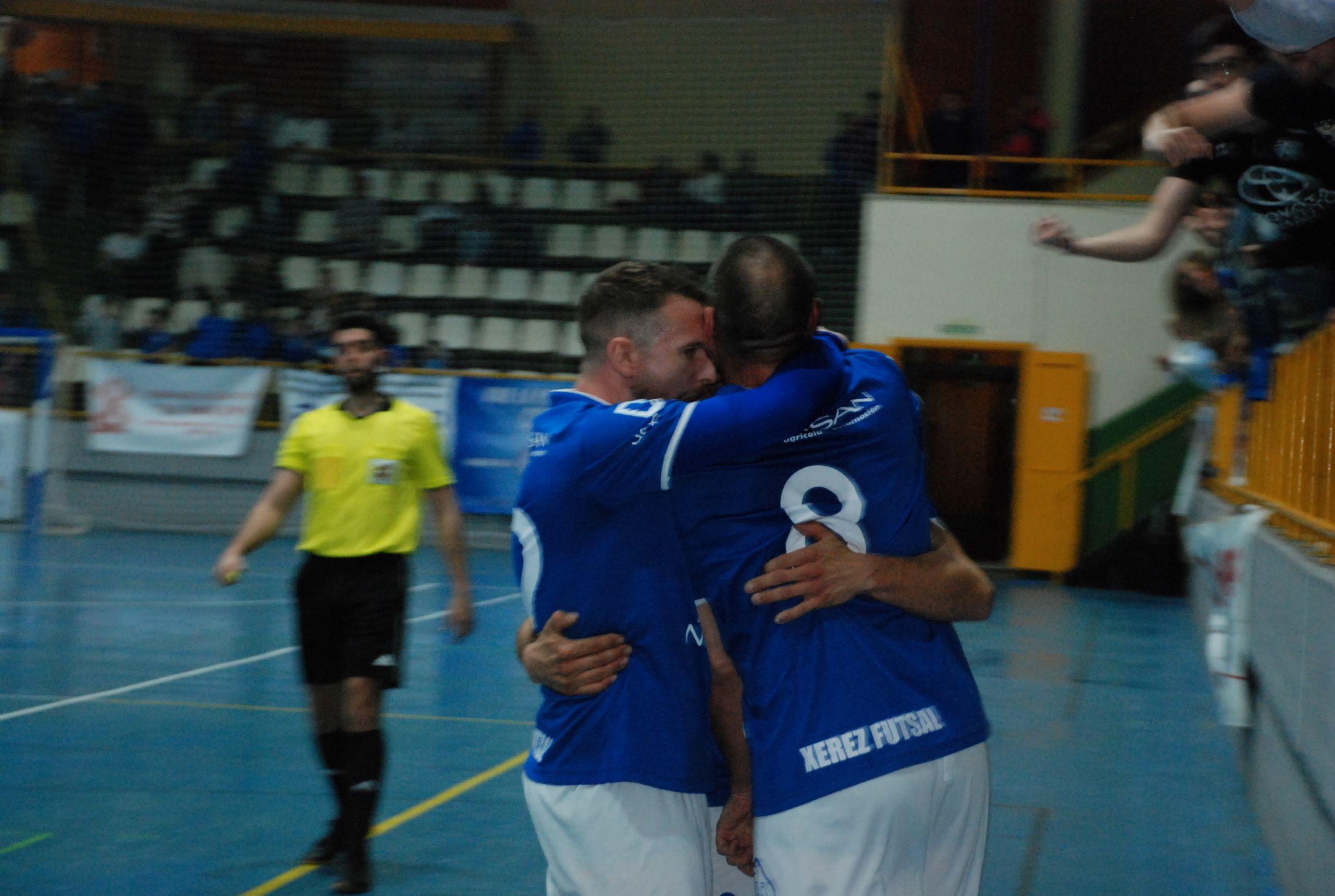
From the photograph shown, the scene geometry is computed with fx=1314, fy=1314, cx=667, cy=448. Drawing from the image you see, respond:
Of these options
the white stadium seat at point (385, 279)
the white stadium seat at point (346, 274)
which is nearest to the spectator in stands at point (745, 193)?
the white stadium seat at point (385, 279)

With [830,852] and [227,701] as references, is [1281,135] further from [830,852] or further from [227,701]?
[227,701]

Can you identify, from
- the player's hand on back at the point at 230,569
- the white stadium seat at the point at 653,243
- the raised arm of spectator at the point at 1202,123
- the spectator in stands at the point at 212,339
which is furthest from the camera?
the white stadium seat at the point at 653,243

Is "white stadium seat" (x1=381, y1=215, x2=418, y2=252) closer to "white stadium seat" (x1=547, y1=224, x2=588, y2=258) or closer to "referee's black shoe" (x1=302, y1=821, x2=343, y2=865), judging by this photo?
"white stadium seat" (x1=547, y1=224, x2=588, y2=258)

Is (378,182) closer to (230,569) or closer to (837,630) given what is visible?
(230,569)

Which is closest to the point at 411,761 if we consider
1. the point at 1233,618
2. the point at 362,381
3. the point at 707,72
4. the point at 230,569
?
the point at 230,569

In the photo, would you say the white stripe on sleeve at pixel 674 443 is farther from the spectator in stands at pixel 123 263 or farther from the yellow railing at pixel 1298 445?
the spectator in stands at pixel 123 263

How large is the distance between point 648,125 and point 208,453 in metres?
8.86

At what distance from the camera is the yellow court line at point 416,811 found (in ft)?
16.3

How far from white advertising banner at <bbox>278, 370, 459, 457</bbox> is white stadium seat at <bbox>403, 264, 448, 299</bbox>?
3131 mm

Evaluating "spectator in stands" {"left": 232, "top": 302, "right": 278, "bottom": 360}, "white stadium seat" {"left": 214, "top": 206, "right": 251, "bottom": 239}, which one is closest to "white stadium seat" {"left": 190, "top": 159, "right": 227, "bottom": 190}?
"white stadium seat" {"left": 214, "top": 206, "right": 251, "bottom": 239}

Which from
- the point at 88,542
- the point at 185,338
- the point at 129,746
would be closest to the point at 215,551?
the point at 88,542

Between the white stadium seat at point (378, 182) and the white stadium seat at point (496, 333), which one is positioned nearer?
the white stadium seat at point (496, 333)

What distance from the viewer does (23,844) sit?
211 inches

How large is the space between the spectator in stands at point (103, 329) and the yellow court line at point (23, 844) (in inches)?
612
